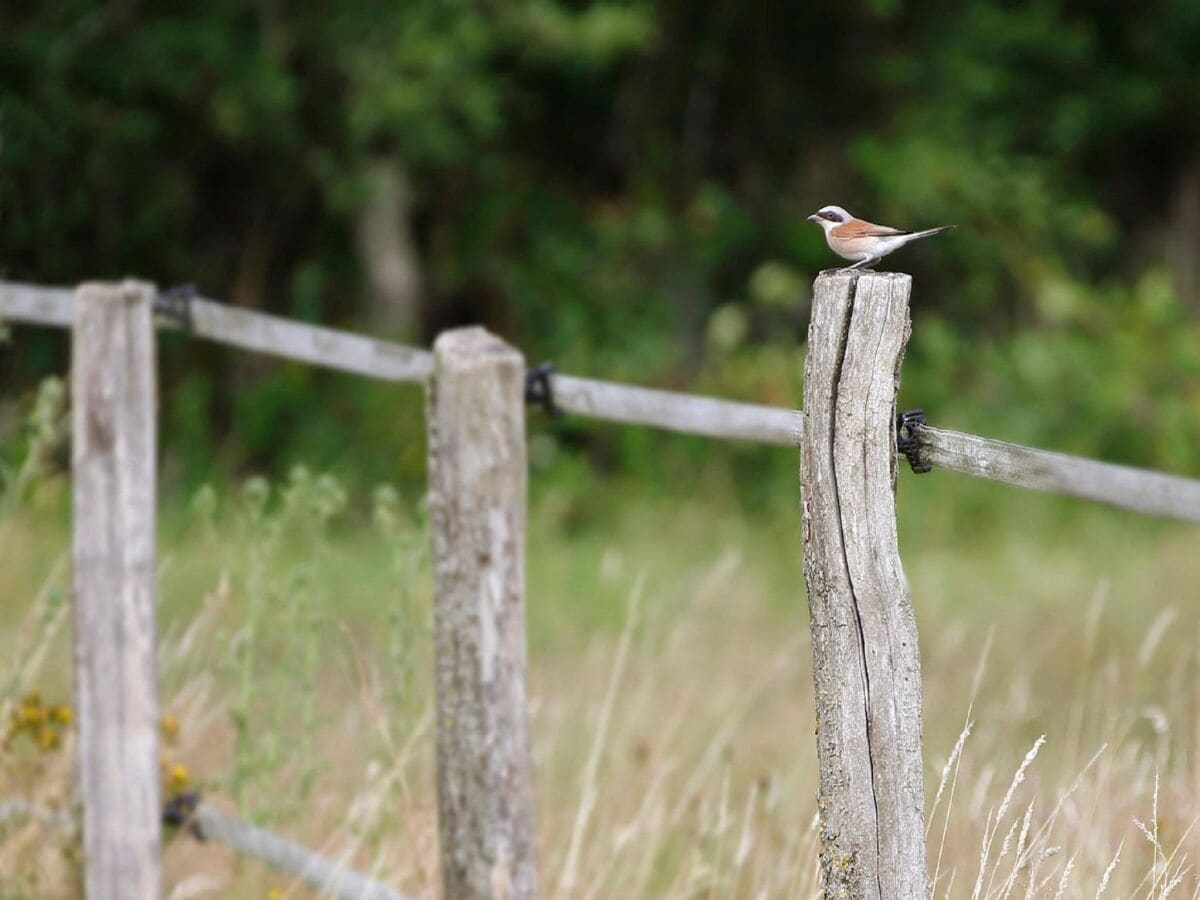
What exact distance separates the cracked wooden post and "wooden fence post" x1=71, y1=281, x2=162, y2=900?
5.91 ft

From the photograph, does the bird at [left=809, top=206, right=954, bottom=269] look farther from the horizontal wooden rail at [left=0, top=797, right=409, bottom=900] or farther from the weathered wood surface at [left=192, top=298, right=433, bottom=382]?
the horizontal wooden rail at [left=0, top=797, right=409, bottom=900]

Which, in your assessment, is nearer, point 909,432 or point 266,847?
point 909,432

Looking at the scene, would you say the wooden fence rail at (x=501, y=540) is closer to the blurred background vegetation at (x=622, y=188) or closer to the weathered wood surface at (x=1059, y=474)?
the weathered wood surface at (x=1059, y=474)

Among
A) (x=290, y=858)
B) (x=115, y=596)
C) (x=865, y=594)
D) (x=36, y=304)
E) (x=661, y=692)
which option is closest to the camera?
(x=865, y=594)

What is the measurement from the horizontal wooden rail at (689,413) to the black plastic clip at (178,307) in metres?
0.02

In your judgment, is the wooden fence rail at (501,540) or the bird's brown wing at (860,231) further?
the bird's brown wing at (860,231)

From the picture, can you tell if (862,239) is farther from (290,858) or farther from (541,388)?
(290,858)

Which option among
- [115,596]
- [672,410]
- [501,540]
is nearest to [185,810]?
[115,596]

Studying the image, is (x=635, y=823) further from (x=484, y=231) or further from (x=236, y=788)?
(x=484, y=231)

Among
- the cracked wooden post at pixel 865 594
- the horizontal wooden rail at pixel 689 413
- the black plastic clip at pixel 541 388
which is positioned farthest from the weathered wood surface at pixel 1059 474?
the black plastic clip at pixel 541 388

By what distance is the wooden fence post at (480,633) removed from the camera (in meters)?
2.54

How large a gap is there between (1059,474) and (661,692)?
10.2 ft

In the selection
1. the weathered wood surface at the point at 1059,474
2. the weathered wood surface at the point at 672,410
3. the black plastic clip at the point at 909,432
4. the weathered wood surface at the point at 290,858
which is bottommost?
the weathered wood surface at the point at 290,858

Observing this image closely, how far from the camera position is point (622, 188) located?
11773 mm
